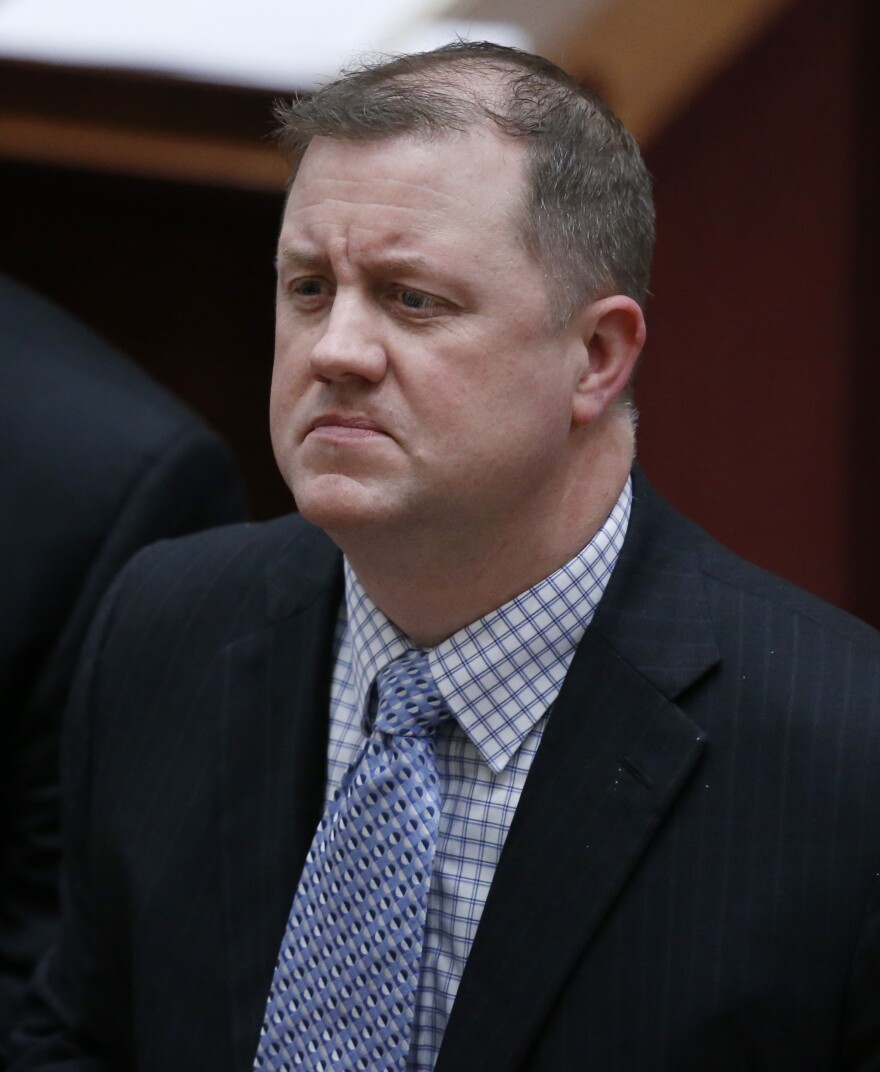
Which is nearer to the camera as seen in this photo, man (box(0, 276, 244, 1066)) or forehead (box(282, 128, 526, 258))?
forehead (box(282, 128, 526, 258))

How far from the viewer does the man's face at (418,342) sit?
1.25 meters

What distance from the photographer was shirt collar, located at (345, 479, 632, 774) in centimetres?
135

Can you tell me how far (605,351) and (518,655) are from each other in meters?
0.29

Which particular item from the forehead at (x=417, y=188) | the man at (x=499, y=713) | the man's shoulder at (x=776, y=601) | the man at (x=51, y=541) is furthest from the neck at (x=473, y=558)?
the man at (x=51, y=541)

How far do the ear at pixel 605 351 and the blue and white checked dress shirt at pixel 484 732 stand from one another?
12 cm

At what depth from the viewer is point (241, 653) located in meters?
1.53

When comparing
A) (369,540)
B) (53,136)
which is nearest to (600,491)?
(369,540)

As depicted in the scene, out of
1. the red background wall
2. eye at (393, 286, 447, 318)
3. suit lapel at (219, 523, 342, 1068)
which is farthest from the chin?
the red background wall

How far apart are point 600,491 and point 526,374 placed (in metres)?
0.16

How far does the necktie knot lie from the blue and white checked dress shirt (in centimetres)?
1

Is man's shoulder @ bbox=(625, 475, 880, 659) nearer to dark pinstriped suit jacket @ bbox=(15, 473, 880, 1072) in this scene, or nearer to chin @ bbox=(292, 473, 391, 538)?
dark pinstriped suit jacket @ bbox=(15, 473, 880, 1072)

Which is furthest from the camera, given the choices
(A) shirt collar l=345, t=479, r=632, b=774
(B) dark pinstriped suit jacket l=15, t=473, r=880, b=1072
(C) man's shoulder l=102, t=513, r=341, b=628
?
(C) man's shoulder l=102, t=513, r=341, b=628

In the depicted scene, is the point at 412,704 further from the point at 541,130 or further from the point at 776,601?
the point at 541,130

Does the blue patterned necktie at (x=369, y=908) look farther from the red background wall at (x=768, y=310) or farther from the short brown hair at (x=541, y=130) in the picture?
the red background wall at (x=768, y=310)
